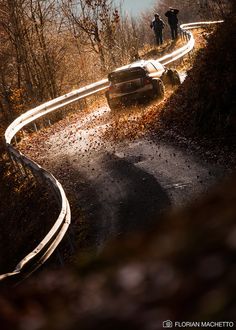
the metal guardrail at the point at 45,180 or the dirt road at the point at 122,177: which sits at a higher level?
the metal guardrail at the point at 45,180

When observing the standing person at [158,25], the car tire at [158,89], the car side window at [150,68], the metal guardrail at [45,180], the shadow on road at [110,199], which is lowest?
the shadow on road at [110,199]

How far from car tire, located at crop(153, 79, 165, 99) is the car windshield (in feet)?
1.98

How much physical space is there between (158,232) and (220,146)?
10163mm

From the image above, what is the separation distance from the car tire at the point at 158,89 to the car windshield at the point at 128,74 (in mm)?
603

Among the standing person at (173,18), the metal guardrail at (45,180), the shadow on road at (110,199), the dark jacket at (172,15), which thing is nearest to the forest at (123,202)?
the shadow on road at (110,199)

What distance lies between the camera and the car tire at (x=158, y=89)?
18328 millimetres

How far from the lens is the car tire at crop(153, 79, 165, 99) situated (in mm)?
18328

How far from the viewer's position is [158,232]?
256cm

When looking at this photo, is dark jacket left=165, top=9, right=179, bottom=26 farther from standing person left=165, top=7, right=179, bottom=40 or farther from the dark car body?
the dark car body

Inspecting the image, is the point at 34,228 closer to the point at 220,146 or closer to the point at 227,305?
the point at 220,146

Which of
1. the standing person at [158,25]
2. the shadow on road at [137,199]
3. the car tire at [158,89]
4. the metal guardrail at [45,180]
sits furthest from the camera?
the standing person at [158,25]

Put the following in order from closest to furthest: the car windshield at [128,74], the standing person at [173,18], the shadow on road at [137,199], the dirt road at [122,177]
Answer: the shadow on road at [137,199] < the dirt road at [122,177] < the car windshield at [128,74] < the standing person at [173,18]

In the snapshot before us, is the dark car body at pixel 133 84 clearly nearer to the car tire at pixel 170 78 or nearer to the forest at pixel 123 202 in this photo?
the forest at pixel 123 202

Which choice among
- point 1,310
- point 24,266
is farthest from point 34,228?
point 1,310
